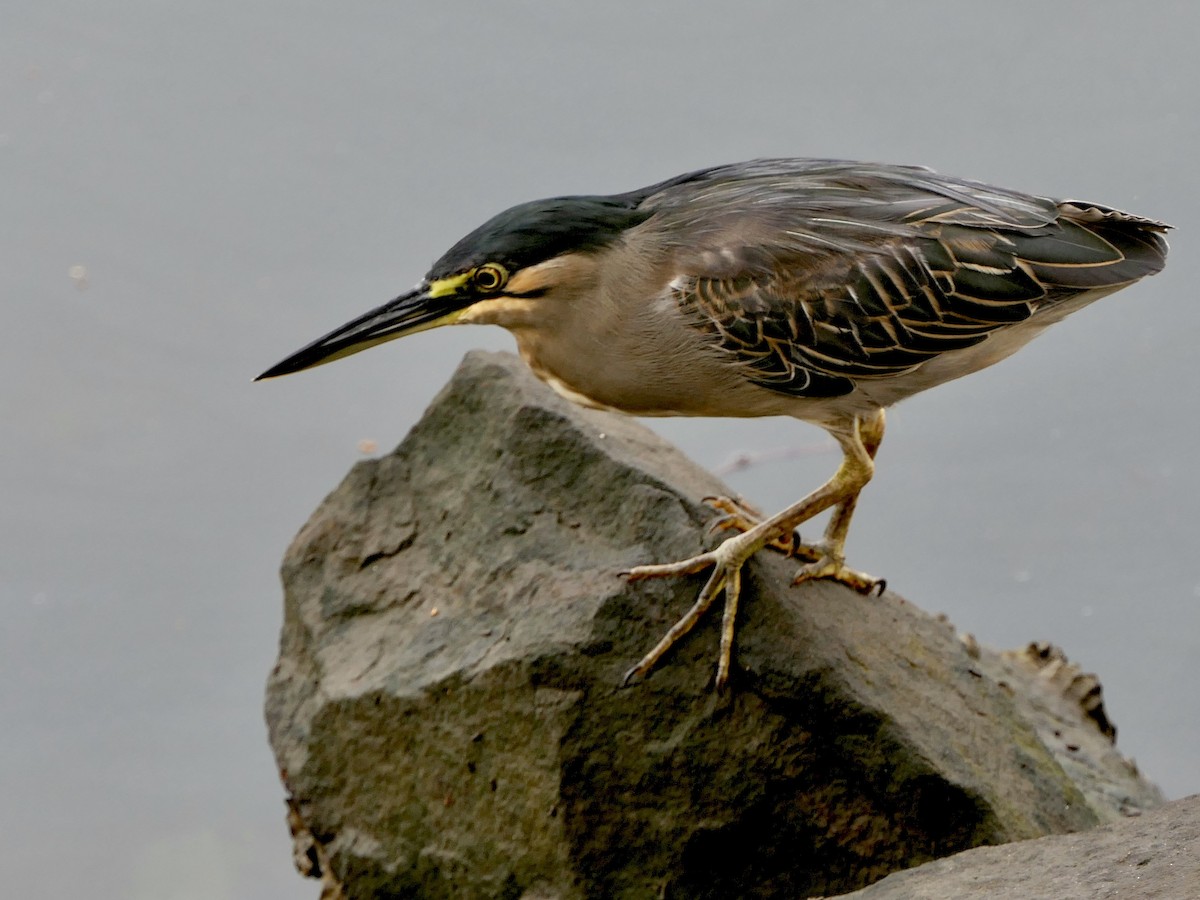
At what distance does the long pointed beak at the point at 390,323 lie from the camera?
3135 mm

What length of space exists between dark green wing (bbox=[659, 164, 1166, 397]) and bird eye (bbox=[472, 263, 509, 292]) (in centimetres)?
39

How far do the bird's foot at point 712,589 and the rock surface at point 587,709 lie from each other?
1.2 inches

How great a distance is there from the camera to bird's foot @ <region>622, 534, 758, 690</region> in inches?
122

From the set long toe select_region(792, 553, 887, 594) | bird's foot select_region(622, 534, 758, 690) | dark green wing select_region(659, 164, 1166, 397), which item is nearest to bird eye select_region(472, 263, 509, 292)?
dark green wing select_region(659, 164, 1166, 397)

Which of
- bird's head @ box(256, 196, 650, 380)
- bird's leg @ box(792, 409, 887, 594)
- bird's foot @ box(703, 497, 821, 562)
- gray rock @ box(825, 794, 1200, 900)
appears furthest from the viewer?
bird's leg @ box(792, 409, 887, 594)

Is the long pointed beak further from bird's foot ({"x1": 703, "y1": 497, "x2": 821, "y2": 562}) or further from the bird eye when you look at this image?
bird's foot ({"x1": 703, "y1": 497, "x2": 821, "y2": 562})

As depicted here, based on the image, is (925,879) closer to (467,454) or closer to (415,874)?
(415,874)

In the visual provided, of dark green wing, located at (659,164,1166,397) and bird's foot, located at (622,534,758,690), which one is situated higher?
dark green wing, located at (659,164,1166,397)

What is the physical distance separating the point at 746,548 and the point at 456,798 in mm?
831

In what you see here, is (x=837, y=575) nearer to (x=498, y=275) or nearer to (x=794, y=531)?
(x=794, y=531)

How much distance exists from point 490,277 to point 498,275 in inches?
0.7

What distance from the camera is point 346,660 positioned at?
354 cm

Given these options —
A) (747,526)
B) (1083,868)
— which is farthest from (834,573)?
(1083,868)

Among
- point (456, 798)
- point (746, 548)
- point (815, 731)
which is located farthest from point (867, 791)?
point (456, 798)
